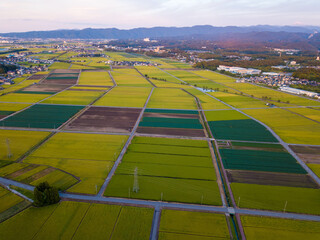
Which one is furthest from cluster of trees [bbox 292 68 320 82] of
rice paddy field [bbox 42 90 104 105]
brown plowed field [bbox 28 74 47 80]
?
brown plowed field [bbox 28 74 47 80]

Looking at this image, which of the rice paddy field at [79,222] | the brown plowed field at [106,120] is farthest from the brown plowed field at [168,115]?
the rice paddy field at [79,222]

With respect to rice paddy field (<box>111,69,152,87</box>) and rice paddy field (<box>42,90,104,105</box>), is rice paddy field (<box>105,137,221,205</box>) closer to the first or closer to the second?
rice paddy field (<box>42,90,104,105</box>)

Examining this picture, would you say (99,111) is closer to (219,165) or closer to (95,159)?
(95,159)

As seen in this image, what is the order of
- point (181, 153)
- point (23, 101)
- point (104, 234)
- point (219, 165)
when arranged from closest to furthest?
point (104, 234) → point (219, 165) → point (181, 153) → point (23, 101)

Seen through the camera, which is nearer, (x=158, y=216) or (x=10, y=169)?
(x=158, y=216)

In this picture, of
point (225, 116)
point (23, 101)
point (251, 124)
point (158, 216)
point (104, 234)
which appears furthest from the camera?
point (23, 101)

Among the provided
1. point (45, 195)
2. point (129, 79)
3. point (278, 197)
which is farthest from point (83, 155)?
point (129, 79)

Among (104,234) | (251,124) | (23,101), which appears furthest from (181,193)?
(23,101)
